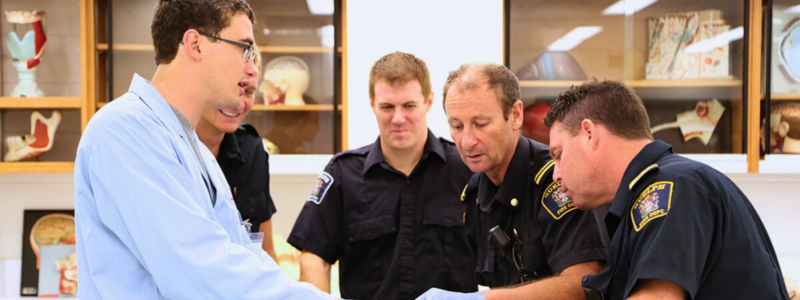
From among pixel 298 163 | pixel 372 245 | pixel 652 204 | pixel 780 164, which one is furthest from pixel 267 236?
pixel 780 164

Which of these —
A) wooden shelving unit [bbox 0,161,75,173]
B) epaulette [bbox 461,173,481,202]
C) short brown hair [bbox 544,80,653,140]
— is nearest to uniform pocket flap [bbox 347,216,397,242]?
epaulette [bbox 461,173,481,202]

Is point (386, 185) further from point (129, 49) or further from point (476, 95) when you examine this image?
point (129, 49)

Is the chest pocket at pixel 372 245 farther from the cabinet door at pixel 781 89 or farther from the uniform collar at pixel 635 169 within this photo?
the cabinet door at pixel 781 89

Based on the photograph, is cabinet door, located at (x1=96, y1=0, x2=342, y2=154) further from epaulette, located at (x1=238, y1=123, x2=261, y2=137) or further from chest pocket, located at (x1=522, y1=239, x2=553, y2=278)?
chest pocket, located at (x1=522, y1=239, x2=553, y2=278)

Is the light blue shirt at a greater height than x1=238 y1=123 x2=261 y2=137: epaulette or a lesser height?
lesser

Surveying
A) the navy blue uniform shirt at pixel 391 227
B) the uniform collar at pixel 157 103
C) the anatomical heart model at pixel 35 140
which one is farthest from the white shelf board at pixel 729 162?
the anatomical heart model at pixel 35 140

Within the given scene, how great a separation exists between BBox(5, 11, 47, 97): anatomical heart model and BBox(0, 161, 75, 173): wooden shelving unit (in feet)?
1.02

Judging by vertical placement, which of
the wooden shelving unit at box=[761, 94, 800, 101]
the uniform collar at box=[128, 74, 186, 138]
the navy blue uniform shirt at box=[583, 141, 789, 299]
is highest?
the wooden shelving unit at box=[761, 94, 800, 101]

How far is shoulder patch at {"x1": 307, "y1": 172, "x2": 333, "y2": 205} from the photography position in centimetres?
210

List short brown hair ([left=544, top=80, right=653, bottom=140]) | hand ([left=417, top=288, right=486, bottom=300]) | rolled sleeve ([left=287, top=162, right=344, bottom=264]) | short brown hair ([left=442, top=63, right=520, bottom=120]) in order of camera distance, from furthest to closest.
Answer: rolled sleeve ([left=287, top=162, right=344, bottom=264])
short brown hair ([left=442, top=63, right=520, bottom=120])
hand ([left=417, top=288, right=486, bottom=300])
short brown hair ([left=544, top=80, right=653, bottom=140])

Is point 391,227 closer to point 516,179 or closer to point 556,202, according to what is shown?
point 516,179

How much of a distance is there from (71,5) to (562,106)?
240 cm

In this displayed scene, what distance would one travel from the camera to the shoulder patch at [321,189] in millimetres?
2104

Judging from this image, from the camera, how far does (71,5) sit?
292 centimetres
